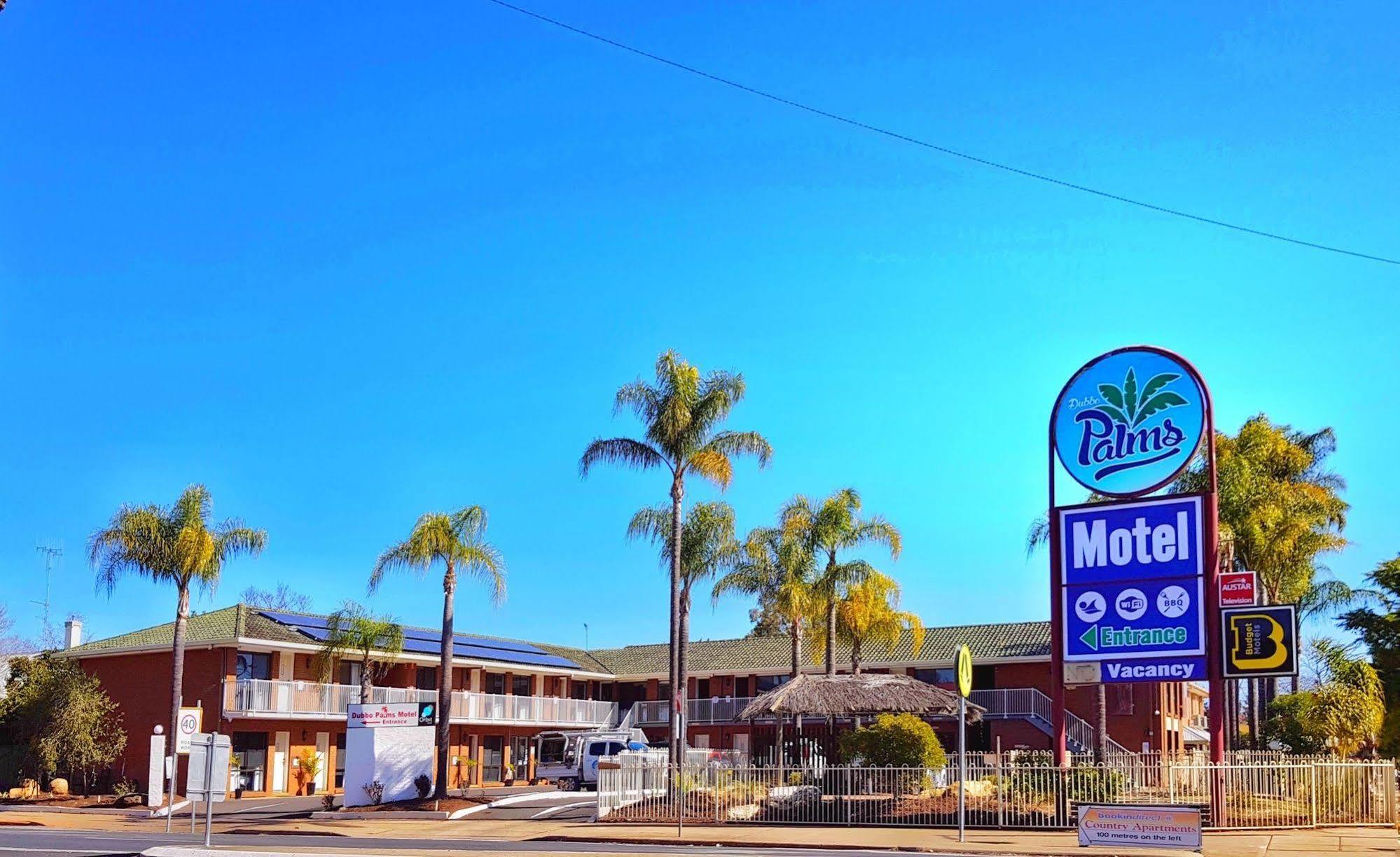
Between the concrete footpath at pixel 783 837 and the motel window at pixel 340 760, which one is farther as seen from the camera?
the motel window at pixel 340 760

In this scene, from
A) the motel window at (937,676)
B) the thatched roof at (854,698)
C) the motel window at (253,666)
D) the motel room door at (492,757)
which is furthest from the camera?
the motel room door at (492,757)

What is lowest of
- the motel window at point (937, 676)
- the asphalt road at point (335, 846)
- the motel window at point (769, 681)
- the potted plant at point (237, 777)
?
the potted plant at point (237, 777)

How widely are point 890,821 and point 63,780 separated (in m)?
30.0

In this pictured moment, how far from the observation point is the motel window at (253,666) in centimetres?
4725

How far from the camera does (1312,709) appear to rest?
1310 inches

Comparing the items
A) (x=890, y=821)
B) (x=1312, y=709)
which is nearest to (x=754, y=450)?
(x=890, y=821)

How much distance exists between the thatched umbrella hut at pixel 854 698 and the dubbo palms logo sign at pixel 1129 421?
1071cm

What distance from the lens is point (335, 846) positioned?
26.2m

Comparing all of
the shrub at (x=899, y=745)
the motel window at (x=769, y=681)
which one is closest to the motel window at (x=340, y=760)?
the motel window at (x=769, y=681)

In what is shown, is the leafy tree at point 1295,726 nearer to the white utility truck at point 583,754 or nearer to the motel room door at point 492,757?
the white utility truck at point 583,754

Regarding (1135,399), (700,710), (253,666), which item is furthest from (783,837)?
(700,710)

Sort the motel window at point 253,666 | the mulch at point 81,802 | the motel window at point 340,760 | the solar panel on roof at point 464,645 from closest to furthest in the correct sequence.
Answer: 1. the mulch at point 81,802
2. the motel window at point 253,666
3. the motel window at point 340,760
4. the solar panel on roof at point 464,645

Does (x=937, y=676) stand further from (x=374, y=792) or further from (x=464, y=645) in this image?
(x=374, y=792)

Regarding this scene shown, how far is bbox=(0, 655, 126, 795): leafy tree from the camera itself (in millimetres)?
44250
